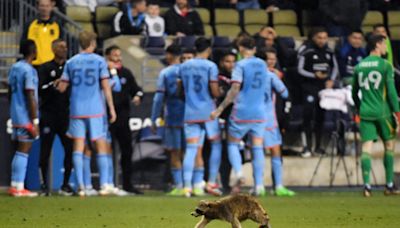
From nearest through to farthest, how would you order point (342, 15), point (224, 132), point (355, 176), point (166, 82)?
point (166, 82), point (224, 132), point (355, 176), point (342, 15)

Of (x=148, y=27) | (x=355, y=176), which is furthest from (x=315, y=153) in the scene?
(x=148, y=27)

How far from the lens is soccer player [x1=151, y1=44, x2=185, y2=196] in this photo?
776 inches

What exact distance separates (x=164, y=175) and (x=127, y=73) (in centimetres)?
219

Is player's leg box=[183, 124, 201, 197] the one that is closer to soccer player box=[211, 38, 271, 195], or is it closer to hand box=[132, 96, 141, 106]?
soccer player box=[211, 38, 271, 195]

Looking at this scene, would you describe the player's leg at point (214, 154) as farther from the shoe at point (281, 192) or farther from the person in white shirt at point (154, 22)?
the person in white shirt at point (154, 22)

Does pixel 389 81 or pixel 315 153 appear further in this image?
pixel 315 153

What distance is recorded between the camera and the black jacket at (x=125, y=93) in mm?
19719

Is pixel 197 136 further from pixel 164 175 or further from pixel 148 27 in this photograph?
pixel 148 27

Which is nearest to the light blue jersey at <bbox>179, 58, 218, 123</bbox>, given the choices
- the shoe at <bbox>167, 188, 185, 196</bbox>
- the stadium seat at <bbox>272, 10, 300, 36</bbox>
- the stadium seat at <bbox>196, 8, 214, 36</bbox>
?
the shoe at <bbox>167, 188, 185, 196</bbox>

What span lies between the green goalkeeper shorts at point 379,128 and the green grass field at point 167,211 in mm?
848

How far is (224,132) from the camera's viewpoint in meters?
21.2

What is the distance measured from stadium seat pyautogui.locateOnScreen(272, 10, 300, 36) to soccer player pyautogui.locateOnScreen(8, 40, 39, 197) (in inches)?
335

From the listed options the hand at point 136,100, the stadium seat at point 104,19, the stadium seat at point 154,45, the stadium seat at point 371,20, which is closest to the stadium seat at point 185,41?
the stadium seat at point 154,45

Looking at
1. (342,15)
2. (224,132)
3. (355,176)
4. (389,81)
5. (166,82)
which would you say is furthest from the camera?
(342,15)
